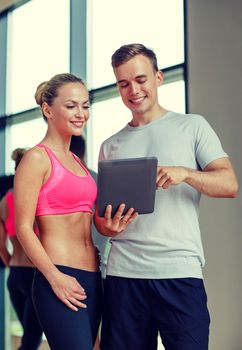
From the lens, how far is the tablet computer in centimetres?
130

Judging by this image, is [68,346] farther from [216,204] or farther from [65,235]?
[216,204]

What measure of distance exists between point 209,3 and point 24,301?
6.02 ft

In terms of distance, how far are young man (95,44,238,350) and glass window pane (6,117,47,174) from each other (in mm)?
2216

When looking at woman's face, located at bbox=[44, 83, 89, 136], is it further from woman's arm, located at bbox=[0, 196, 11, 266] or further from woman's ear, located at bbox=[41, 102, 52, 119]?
woman's arm, located at bbox=[0, 196, 11, 266]

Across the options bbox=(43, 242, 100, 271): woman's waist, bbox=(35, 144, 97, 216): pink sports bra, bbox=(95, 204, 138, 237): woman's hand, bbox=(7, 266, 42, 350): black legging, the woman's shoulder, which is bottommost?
bbox=(7, 266, 42, 350): black legging

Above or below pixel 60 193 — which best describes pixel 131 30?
above

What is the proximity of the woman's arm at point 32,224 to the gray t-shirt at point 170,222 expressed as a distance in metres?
0.16

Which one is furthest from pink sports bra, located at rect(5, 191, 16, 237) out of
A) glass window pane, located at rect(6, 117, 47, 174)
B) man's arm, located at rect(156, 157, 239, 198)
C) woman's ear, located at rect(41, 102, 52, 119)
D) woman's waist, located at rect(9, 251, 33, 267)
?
man's arm, located at rect(156, 157, 239, 198)

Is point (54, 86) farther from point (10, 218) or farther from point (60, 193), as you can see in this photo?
point (10, 218)

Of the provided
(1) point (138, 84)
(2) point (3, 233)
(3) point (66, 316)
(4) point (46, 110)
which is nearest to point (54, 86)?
(4) point (46, 110)

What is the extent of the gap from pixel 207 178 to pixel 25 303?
1789 millimetres

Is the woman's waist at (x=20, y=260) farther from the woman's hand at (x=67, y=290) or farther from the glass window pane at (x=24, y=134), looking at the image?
the woman's hand at (x=67, y=290)

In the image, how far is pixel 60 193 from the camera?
54.1 inches

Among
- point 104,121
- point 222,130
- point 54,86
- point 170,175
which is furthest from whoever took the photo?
point 104,121
